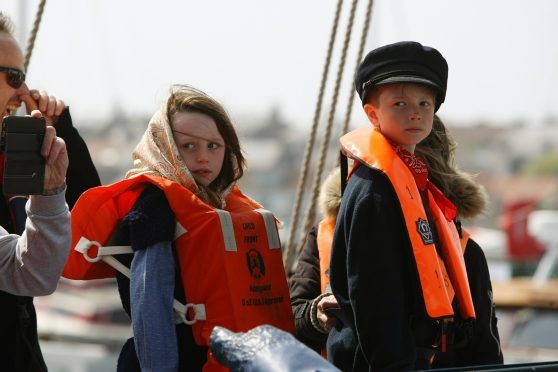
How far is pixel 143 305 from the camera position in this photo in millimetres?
2852

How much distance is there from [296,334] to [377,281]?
1.76ft

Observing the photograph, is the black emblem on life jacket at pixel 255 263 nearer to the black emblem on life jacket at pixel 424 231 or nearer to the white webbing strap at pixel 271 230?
the white webbing strap at pixel 271 230

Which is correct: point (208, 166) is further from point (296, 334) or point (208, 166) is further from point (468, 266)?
point (468, 266)

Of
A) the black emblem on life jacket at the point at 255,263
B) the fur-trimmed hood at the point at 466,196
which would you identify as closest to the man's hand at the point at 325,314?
the black emblem on life jacket at the point at 255,263

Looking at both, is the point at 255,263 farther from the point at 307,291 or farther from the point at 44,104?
the point at 44,104

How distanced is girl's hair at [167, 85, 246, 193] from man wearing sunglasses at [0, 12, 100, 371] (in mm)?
377

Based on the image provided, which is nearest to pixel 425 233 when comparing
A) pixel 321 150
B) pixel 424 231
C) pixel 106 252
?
pixel 424 231

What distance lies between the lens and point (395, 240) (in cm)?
282

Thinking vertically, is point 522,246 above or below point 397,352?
below

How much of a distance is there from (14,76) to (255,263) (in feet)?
2.90

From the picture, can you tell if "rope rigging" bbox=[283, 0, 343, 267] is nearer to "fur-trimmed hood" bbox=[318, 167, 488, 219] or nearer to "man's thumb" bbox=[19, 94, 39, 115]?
"fur-trimmed hood" bbox=[318, 167, 488, 219]

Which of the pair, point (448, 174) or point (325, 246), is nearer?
point (325, 246)

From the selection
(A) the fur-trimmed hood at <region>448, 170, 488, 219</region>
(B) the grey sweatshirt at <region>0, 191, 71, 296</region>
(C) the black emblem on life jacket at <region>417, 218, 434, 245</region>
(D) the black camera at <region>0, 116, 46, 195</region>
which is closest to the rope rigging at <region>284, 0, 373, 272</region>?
(A) the fur-trimmed hood at <region>448, 170, 488, 219</region>

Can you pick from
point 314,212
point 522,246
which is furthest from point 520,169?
point 314,212
